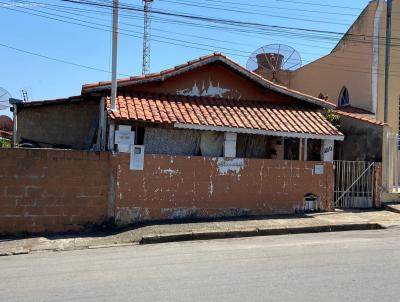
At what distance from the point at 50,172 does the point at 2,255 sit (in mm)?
2315

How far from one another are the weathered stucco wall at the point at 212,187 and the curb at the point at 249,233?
157 cm

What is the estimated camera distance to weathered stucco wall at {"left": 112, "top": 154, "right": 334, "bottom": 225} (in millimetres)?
11664

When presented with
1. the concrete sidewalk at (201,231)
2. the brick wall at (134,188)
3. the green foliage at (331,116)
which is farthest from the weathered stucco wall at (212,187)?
the green foliage at (331,116)

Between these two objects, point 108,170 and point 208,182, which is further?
point 208,182

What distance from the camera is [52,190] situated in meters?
10.9

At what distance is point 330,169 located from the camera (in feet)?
45.4

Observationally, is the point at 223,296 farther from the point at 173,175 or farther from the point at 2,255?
the point at 173,175

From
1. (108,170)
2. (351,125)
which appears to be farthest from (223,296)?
(351,125)

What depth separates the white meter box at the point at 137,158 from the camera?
38.3 ft

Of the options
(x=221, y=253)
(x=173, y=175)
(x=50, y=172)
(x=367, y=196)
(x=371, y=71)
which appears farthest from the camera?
(x=371, y=71)

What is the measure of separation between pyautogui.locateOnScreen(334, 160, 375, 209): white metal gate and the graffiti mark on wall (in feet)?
12.9

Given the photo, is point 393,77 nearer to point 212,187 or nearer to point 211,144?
point 211,144

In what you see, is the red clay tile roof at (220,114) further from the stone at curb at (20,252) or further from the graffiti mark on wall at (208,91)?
the stone at curb at (20,252)

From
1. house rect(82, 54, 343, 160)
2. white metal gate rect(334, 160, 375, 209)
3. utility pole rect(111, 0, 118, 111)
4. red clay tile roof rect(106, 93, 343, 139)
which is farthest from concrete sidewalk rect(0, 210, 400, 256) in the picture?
utility pole rect(111, 0, 118, 111)
